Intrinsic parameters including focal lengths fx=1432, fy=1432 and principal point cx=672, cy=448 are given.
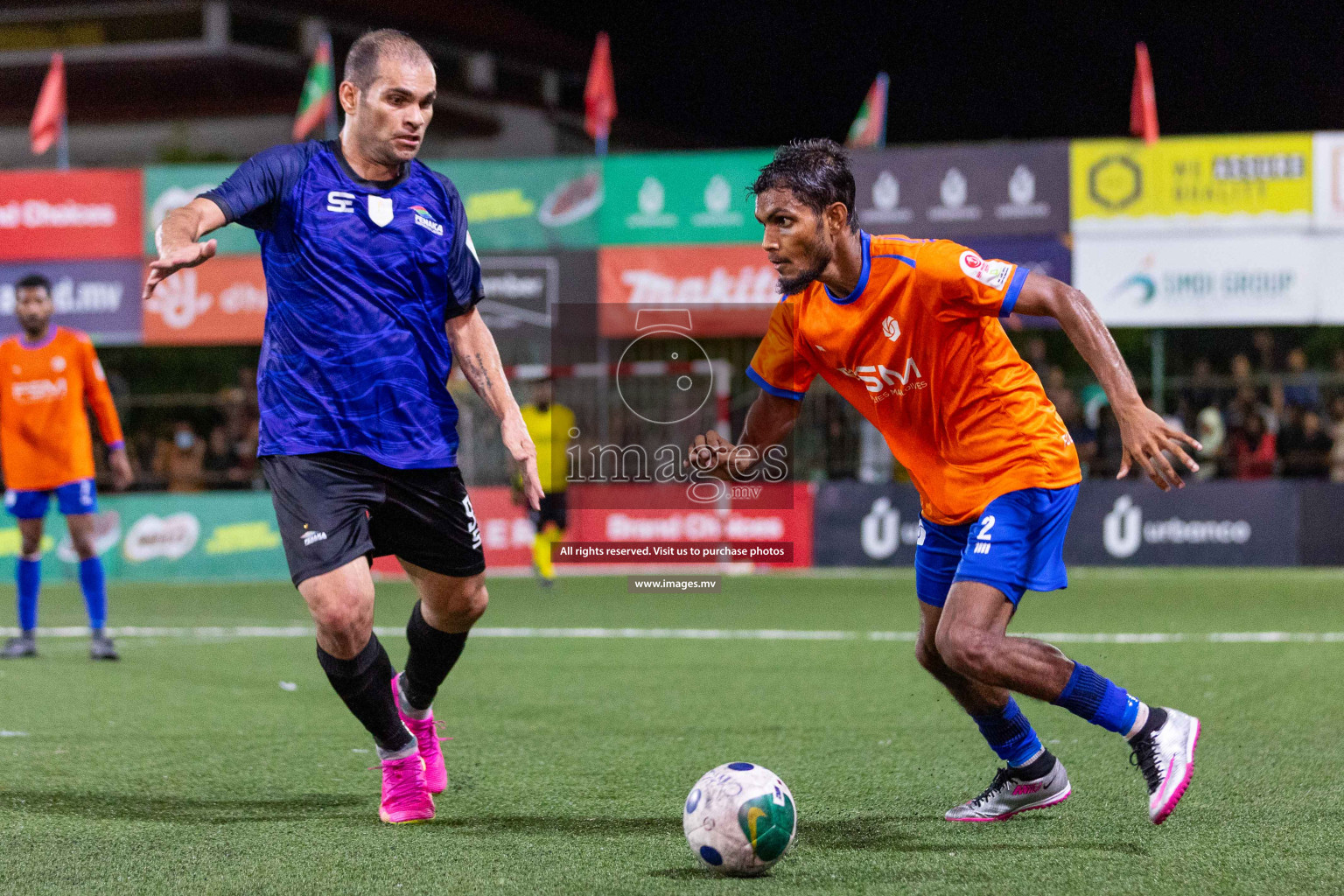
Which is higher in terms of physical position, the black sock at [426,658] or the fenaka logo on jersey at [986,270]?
the fenaka logo on jersey at [986,270]

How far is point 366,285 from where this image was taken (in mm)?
4621

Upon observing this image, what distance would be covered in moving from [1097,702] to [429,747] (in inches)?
92.5

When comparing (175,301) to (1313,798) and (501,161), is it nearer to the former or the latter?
(501,161)

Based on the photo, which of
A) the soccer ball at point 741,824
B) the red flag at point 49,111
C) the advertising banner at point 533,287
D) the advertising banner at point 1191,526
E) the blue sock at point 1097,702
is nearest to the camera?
the soccer ball at point 741,824

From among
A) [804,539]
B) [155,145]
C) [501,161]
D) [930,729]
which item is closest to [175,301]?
[501,161]

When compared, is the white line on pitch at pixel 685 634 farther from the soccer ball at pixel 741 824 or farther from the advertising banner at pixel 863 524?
the advertising banner at pixel 863 524

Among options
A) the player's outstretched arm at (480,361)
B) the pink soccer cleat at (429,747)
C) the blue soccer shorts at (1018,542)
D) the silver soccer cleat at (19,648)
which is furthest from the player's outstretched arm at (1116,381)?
the silver soccer cleat at (19,648)

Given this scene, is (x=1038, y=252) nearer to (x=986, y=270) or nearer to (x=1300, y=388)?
(x=1300, y=388)

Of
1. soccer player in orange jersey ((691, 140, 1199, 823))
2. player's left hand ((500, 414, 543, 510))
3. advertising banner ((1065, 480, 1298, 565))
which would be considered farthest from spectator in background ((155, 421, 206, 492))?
soccer player in orange jersey ((691, 140, 1199, 823))

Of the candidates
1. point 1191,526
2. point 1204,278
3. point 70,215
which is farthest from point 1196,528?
point 70,215

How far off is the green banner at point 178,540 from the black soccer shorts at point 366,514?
13343mm

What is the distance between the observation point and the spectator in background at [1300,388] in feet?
59.6

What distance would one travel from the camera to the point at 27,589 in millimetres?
9539

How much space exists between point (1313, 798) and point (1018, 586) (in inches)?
58.7
